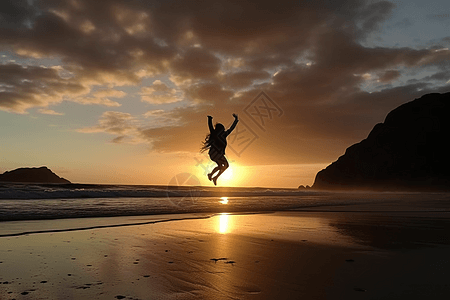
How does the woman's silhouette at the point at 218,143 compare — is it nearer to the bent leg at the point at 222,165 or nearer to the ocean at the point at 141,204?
the bent leg at the point at 222,165

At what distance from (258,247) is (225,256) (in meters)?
0.98

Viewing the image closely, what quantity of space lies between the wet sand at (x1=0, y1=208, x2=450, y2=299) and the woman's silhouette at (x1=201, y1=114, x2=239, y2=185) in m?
2.27

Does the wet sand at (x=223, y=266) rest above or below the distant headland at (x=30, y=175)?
below

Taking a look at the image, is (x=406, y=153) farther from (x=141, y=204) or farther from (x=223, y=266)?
(x=223, y=266)

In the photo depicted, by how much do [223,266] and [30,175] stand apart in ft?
454

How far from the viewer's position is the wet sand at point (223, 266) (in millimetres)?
3086

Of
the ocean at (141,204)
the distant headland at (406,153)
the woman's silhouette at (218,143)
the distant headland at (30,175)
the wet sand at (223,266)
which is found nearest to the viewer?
the wet sand at (223,266)

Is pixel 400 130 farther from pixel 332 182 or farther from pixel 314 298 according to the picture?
pixel 314 298

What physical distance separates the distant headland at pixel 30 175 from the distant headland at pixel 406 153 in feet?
379

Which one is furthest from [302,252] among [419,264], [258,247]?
[419,264]

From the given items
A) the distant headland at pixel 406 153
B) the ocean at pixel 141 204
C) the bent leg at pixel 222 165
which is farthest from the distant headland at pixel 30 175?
the bent leg at pixel 222 165

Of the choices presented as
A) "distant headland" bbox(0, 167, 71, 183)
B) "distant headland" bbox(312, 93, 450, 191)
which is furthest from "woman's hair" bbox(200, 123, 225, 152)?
"distant headland" bbox(0, 167, 71, 183)

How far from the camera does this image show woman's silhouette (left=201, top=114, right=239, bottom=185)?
8.26m

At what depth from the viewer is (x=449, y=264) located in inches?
165
